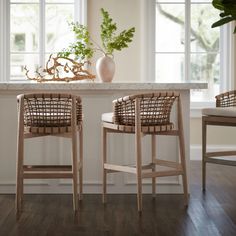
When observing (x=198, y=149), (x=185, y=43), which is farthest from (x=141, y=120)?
(x=185, y=43)

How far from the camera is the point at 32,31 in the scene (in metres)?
7.18

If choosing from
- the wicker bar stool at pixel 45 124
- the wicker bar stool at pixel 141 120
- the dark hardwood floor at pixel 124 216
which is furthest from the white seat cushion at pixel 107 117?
the dark hardwood floor at pixel 124 216

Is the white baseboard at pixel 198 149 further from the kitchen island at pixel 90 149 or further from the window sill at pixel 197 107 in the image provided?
the kitchen island at pixel 90 149

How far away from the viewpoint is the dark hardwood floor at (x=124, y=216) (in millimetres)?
3473

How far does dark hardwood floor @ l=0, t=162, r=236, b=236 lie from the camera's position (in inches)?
137

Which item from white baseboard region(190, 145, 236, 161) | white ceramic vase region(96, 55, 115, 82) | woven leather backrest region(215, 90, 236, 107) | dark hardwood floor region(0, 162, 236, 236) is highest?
white ceramic vase region(96, 55, 115, 82)

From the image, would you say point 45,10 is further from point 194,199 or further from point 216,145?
point 194,199

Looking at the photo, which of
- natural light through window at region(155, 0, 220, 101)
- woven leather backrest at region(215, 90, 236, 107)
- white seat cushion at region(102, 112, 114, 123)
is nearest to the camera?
white seat cushion at region(102, 112, 114, 123)

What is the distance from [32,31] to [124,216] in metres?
3.87

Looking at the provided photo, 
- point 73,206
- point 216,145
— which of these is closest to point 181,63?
point 216,145

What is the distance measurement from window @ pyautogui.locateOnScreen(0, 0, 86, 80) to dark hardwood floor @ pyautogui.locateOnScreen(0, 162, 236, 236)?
2882mm

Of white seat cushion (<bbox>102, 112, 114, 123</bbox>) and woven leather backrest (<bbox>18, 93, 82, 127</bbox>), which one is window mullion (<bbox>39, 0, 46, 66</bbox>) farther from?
woven leather backrest (<bbox>18, 93, 82, 127</bbox>)

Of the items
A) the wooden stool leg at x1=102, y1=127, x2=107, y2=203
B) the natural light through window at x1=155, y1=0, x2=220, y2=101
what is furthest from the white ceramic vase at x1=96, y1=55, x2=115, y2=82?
the natural light through window at x1=155, y1=0, x2=220, y2=101

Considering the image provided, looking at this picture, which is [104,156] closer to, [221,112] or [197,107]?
[221,112]
